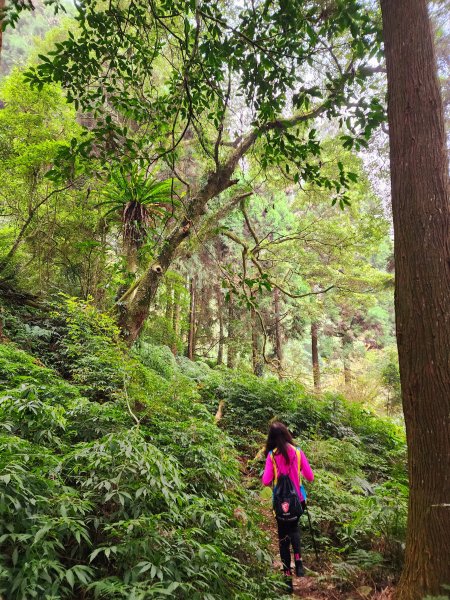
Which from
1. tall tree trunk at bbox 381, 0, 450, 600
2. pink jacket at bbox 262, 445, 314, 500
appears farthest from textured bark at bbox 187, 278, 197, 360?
tall tree trunk at bbox 381, 0, 450, 600

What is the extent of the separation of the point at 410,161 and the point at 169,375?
739cm

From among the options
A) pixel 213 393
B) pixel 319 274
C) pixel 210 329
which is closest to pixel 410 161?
pixel 213 393

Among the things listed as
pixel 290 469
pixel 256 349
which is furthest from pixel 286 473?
pixel 256 349

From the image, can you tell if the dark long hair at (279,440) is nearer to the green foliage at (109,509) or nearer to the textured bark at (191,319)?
the green foliage at (109,509)

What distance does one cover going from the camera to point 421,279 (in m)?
2.62

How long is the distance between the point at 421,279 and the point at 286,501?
2.84 metres

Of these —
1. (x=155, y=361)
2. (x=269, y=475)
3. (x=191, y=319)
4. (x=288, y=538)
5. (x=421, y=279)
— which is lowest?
(x=288, y=538)

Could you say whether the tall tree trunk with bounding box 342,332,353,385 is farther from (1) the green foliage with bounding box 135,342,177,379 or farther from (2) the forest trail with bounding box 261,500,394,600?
(2) the forest trail with bounding box 261,500,394,600

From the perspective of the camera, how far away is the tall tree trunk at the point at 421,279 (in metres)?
2.39

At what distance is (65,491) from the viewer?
2.54m

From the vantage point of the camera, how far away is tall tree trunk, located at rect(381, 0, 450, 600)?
94.0 inches

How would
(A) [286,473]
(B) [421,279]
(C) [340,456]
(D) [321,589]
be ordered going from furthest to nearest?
(C) [340,456]
(A) [286,473]
(D) [321,589]
(B) [421,279]

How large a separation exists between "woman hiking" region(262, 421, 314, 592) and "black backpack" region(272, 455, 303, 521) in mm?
14

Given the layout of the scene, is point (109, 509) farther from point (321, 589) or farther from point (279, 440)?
point (321, 589)
